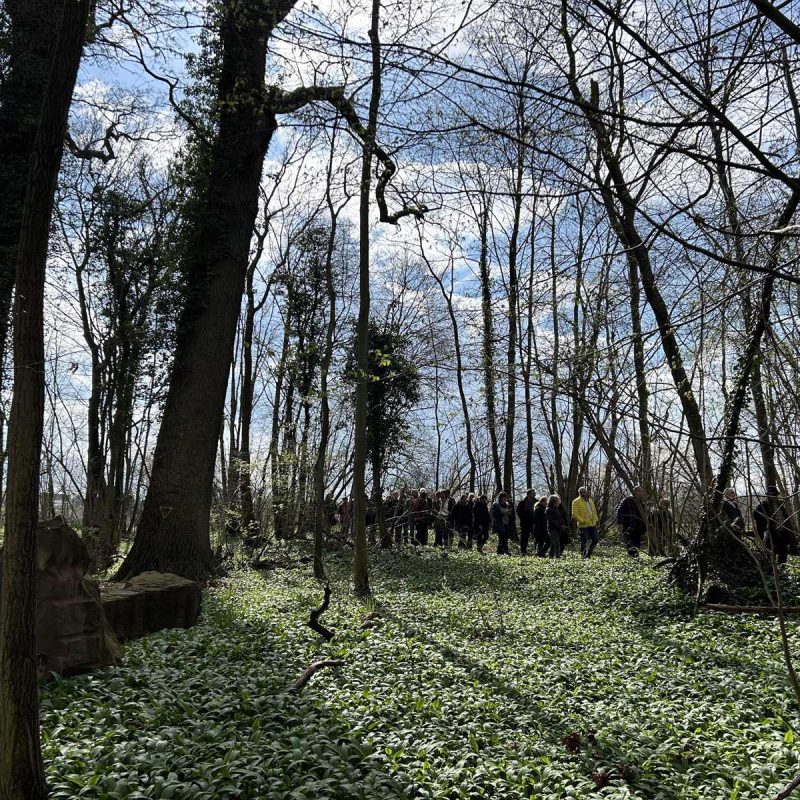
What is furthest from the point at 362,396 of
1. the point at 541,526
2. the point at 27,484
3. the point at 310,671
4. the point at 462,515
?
the point at 462,515

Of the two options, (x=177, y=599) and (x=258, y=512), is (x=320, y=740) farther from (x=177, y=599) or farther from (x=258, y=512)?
(x=258, y=512)

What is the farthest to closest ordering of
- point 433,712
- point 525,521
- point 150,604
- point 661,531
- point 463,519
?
point 463,519
point 525,521
point 661,531
point 150,604
point 433,712

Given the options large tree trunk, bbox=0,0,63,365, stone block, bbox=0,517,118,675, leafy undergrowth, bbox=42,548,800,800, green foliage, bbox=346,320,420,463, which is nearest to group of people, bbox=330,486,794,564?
green foliage, bbox=346,320,420,463

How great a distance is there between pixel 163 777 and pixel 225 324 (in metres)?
9.16

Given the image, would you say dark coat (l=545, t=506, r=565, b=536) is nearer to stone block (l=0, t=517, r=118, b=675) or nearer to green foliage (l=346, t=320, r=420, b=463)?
green foliage (l=346, t=320, r=420, b=463)

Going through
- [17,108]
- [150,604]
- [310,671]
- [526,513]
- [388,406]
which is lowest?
[310,671]

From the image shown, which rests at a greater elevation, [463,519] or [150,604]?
[463,519]

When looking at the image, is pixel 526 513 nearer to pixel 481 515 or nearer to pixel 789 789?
pixel 481 515

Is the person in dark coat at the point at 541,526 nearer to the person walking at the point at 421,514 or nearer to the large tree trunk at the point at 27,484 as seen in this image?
the person walking at the point at 421,514

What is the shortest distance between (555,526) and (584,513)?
101 centimetres

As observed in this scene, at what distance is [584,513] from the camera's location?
16.8m

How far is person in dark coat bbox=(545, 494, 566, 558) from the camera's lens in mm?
17375

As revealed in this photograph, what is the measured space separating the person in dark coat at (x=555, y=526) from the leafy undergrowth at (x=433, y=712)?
26.6 feet

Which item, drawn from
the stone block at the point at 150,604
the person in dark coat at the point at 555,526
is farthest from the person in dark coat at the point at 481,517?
the stone block at the point at 150,604
